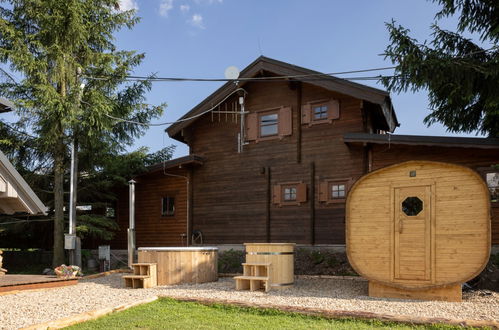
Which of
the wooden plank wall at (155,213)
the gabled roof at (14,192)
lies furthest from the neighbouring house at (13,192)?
the wooden plank wall at (155,213)

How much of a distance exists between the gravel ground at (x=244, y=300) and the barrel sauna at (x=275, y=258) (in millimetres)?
381

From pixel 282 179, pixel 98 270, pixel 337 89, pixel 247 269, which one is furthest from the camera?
pixel 98 270

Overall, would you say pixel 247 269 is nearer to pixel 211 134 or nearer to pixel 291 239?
pixel 291 239

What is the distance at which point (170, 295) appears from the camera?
952cm

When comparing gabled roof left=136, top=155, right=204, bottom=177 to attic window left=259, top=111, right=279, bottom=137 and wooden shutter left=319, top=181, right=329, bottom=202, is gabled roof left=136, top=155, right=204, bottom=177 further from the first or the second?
wooden shutter left=319, top=181, right=329, bottom=202

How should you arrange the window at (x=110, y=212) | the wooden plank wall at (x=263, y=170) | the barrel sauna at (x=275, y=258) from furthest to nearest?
1. the window at (x=110, y=212)
2. the wooden plank wall at (x=263, y=170)
3. the barrel sauna at (x=275, y=258)

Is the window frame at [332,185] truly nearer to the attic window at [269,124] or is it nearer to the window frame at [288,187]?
the window frame at [288,187]

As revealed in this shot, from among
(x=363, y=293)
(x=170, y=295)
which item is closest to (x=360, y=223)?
(x=363, y=293)

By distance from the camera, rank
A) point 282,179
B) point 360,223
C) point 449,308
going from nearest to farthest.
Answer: point 449,308
point 360,223
point 282,179

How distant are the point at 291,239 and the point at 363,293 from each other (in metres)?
5.96

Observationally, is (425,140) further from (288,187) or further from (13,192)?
(13,192)

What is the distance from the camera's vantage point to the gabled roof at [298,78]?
14651 millimetres

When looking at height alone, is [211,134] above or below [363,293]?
above

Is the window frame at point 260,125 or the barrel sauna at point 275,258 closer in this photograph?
the barrel sauna at point 275,258
